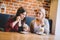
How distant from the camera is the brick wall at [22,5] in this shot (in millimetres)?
2453

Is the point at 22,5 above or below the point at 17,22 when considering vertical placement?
above

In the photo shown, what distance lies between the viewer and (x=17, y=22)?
2.42m

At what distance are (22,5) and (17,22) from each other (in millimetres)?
316

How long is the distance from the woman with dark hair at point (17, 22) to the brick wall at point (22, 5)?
79mm

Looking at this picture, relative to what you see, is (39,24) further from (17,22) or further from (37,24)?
(17,22)

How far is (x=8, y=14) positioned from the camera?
243cm

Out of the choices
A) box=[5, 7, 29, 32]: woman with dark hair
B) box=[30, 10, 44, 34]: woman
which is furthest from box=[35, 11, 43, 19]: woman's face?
box=[5, 7, 29, 32]: woman with dark hair

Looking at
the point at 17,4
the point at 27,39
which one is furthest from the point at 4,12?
the point at 27,39

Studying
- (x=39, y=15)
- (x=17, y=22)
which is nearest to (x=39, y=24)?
(x=39, y=15)

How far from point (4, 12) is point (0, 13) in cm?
7

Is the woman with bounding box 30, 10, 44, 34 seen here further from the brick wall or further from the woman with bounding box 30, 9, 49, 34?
the brick wall

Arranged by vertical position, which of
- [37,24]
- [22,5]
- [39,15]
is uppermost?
[22,5]

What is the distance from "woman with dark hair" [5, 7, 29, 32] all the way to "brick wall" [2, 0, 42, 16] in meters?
0.08

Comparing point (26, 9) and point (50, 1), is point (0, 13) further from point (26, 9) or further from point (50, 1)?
point (50, 1)
